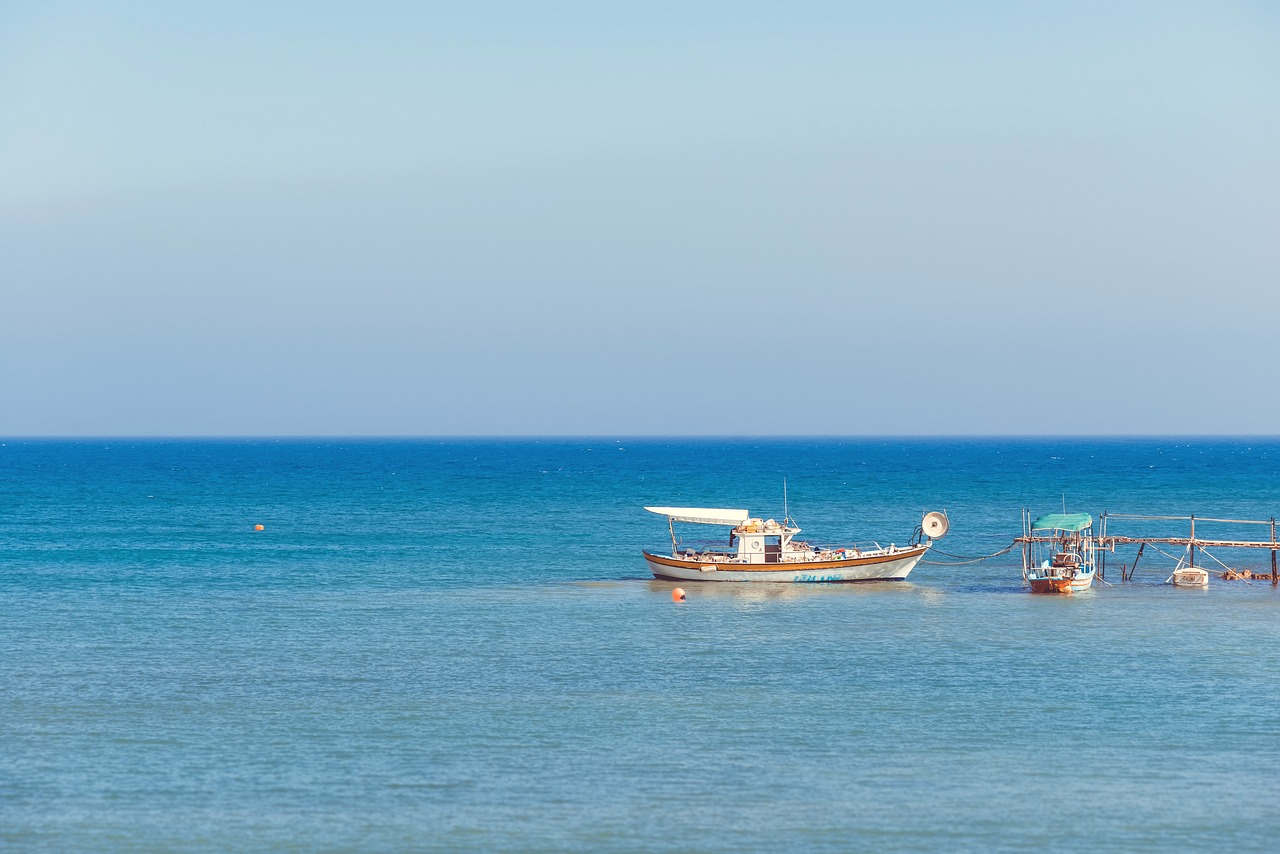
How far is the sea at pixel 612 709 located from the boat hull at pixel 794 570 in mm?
1067

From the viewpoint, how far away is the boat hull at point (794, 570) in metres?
76.6

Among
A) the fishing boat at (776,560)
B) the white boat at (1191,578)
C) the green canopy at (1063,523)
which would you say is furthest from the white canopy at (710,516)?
the white boat at (1191,578)

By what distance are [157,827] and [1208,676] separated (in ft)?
117

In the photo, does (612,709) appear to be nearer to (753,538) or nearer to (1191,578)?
(753,538)

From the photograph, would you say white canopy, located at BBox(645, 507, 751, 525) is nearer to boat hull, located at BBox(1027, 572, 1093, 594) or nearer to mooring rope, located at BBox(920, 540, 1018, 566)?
boat hull, located at BBox(1027, 572, 1093, 594)

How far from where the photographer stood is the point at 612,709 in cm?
4272

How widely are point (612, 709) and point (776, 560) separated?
117ft

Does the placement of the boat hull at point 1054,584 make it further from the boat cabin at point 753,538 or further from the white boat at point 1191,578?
the boat cabin at point 753,538

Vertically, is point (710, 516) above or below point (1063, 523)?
above

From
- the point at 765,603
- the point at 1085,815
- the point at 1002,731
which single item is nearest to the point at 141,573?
the point at 765,603

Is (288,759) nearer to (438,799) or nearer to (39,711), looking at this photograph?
(438,799)

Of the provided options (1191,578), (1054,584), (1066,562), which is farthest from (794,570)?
(1191,578)

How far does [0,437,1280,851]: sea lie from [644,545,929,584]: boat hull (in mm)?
1067

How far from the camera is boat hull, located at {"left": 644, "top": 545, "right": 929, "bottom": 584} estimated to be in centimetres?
7662
